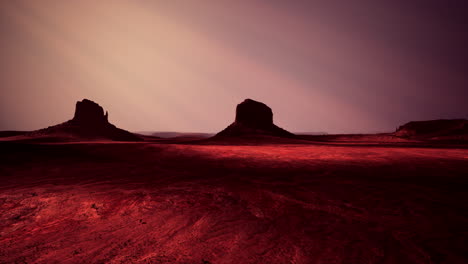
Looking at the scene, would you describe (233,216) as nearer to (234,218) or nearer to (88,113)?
(234,218)

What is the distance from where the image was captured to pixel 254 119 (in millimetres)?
52719

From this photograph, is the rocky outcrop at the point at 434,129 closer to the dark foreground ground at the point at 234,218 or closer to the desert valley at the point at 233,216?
the desert valley at the point at 233,216

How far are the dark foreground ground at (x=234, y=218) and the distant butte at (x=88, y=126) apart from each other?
198 ft

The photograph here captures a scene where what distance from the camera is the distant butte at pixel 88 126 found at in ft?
188

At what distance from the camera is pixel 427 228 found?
361 cm

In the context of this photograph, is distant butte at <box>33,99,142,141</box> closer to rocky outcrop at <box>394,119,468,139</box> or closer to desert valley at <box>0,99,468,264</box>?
desert valley at <box>0,99,468,264</box>

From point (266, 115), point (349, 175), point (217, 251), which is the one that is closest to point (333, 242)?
point (217, 251)

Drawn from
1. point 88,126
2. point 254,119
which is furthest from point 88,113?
point 254,119

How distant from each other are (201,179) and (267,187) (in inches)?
92.5

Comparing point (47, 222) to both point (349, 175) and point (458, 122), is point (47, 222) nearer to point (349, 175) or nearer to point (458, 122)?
point (349, 175)

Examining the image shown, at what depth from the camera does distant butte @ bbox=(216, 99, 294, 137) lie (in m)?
50.4

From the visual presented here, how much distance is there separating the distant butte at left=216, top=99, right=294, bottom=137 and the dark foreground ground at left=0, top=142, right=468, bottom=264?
42.6 meters

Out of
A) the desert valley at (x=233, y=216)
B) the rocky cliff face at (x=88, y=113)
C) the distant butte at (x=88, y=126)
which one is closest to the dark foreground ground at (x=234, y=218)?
the desert valley at (x=233, y=216)

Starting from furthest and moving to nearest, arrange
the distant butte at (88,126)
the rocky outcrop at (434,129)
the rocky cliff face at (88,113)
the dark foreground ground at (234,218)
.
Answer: the rocky cliff face at (88,113) < the distant butte at (88,126) < the rocky outcrop at (434,129) < the dark foreground ground at (234,218)
